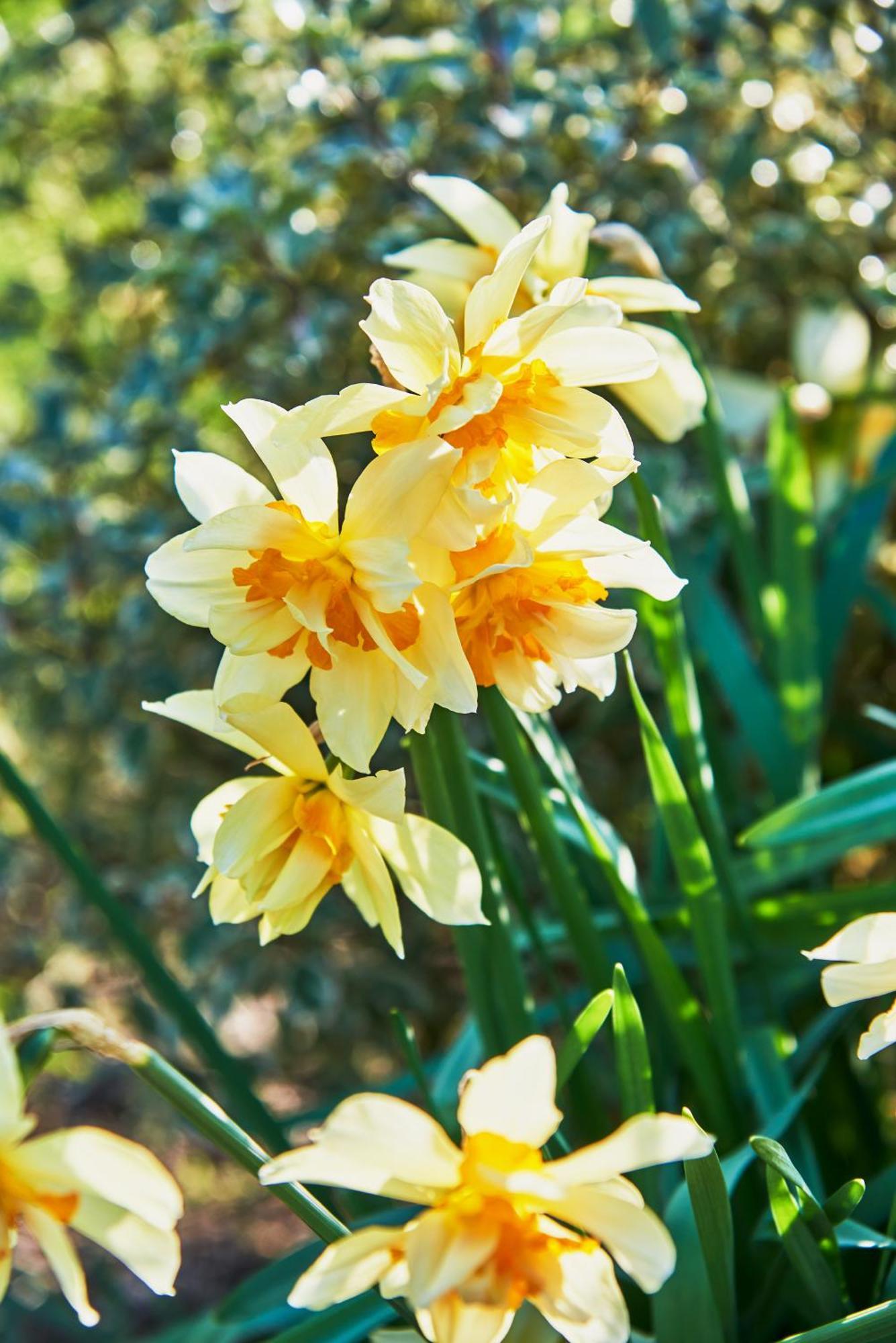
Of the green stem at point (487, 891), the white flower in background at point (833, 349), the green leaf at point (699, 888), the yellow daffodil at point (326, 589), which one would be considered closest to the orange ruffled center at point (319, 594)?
the yellow daffodil at point (326, 589)

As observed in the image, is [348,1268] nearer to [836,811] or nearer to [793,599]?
[836,811]

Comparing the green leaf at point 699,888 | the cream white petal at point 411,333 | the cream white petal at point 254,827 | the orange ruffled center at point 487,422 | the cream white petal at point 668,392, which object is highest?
the cream white petal at point 411,333

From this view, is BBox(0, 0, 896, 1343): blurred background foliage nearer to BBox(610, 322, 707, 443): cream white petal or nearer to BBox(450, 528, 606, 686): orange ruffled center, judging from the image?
BBox(610, 322, 707, 443): cream white petal

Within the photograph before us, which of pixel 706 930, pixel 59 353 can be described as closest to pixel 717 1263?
pixel 706 930

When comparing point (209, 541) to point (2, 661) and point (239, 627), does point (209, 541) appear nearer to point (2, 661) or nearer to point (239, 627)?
point (239, 627)

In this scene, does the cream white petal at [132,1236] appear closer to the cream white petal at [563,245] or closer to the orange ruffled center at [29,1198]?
the orange ruffled center at [29,1198]

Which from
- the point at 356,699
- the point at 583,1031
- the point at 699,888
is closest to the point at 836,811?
the point at 699,888

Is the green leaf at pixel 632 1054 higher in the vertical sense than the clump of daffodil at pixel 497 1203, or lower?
lower
